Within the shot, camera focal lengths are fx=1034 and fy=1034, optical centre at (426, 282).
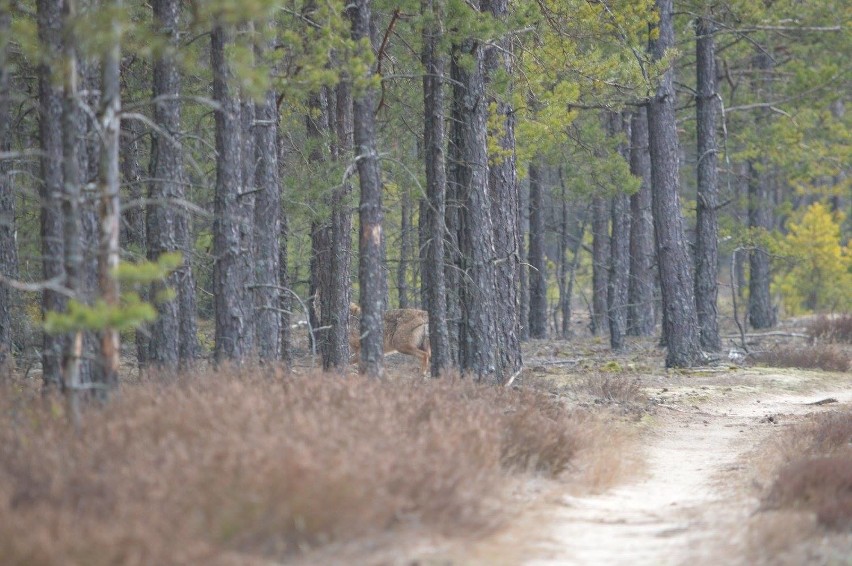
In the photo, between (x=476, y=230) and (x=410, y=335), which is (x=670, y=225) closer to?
(x=410, y=335)

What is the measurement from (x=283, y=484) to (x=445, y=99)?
9742 mm

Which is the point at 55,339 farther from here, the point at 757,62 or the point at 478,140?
the point at 757,62

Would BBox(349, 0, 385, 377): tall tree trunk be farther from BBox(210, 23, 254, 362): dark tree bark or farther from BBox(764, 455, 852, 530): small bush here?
BBox(764, 455, 852, 530): small bush

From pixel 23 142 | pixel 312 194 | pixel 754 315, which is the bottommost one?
pixel 754 315

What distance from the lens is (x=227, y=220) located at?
11688mm

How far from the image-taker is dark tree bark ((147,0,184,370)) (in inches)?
477

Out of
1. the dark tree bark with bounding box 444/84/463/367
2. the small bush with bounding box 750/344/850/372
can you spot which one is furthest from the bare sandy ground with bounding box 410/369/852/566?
the small bush with bounding box 750/344/850/372

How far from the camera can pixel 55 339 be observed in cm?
982

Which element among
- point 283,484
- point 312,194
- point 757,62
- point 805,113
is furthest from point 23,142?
point 757,62

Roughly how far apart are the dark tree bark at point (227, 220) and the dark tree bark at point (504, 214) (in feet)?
15.1

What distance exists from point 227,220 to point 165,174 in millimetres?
1207

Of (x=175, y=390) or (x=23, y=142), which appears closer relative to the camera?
(x=175, y=390)

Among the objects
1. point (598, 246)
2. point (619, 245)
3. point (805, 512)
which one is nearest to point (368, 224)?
point (805, 512)

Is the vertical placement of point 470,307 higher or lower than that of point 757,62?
lower
